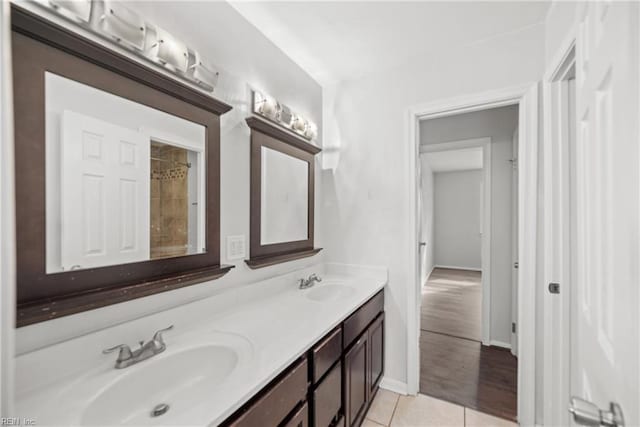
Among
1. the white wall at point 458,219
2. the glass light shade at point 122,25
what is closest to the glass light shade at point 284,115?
the glass light shade at point 122,25

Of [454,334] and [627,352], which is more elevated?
[627,352]

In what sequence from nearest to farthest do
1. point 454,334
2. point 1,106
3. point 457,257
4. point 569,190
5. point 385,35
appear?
point 1,106 < point 569,190 < point 385,35 < point 454,334 < point 457,257

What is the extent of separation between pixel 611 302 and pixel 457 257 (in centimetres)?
688

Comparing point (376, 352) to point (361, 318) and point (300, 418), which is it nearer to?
point (361, 318)

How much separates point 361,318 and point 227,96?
148cm

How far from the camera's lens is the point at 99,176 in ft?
3.09

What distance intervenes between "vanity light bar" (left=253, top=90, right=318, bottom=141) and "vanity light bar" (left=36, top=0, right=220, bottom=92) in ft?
1.13

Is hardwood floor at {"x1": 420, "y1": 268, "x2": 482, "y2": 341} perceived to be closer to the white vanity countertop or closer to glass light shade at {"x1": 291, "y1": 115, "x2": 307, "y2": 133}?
the white vanity countertop

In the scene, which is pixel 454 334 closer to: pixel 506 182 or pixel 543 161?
pixel 506 182

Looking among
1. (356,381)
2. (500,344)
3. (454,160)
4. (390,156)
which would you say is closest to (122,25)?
(390,156)

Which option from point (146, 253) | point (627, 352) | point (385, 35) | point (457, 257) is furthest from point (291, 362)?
point (457, 257)

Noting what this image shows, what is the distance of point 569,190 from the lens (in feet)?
4.97

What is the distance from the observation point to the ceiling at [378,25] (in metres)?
1.56

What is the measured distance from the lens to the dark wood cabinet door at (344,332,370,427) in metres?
1.50
